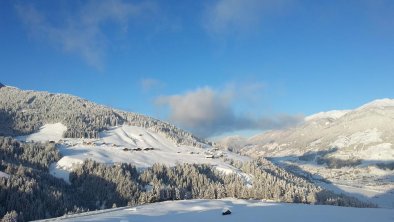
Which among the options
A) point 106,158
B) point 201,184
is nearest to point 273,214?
point 201,184

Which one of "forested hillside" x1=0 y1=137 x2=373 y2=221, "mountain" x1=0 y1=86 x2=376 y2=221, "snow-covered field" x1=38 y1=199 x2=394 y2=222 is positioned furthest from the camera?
"mountain" x1=0 y1=86 x2=376 y2=221

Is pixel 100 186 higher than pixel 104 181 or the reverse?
the reverse

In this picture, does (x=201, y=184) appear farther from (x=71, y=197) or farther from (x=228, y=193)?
(x=71, y=197)

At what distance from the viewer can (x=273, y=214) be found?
31.1m

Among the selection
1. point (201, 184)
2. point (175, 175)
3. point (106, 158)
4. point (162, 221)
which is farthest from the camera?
point (106, 158)

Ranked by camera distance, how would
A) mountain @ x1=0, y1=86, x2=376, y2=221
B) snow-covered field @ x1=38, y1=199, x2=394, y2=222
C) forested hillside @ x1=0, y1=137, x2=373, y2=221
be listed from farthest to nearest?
mountain @ x1=0, y1=86, x2=376, y2=221
forested hillside @ x1=0, y1=137, x2=373, y2=221
snow-covered field @ x1=38, y1=199, x2=394, y2=222

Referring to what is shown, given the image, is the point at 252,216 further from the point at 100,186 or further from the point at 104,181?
the point at 104,181

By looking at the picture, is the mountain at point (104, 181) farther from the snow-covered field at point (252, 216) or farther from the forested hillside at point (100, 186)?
the snow-covered field at point (252, 216)

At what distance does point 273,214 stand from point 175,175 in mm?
136281

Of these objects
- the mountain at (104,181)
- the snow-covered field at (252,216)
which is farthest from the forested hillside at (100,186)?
the snow-covered field at (252,216)

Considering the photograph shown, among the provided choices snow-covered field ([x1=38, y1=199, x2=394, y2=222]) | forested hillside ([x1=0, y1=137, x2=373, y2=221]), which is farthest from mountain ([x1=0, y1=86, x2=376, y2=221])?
snow-covered field ([x1=38, y1=199, x2=394, y2=222])

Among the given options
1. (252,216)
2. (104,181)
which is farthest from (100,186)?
(252,216)

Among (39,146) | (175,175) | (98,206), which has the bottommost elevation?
(98,206)

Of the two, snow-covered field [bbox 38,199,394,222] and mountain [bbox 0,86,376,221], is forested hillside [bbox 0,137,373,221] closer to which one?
mountain [bbox 0,86,376,221]
